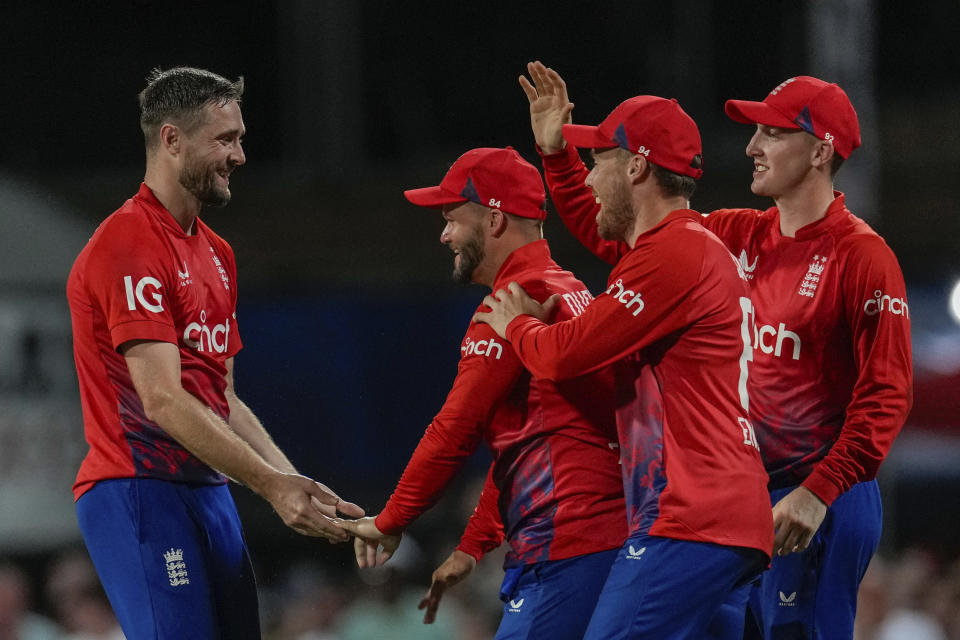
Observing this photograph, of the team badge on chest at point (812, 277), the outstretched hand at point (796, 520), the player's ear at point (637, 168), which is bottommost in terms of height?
the outstretched hand at point (796, 520)

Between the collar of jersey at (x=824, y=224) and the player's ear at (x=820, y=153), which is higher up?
the player's ear at (x=820, y=153)

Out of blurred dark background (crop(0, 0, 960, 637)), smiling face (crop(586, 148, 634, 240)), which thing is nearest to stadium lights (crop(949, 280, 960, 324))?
blurred dark background (crop(0, 0, 960, 637))

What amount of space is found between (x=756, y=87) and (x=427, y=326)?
551 centimetres

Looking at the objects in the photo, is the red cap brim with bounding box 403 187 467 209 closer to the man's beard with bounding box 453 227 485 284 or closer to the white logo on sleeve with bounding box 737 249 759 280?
the man's beard with bounding box 453 227 485 284

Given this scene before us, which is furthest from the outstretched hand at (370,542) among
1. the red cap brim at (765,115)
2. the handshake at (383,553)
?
the red cap brim at (765,115)

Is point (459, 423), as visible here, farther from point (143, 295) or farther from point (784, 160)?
point (784, 160)

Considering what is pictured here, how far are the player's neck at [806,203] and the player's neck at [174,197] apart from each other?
2.07 metres

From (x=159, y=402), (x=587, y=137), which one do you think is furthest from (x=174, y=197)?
(x=587, y=137)

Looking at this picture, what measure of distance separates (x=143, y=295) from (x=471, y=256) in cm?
119

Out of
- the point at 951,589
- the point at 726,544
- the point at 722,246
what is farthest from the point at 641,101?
the point at 951,589

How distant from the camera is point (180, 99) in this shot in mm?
4551

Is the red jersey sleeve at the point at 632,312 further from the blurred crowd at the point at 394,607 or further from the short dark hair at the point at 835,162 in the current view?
the blurred crowd at the point at 394,607

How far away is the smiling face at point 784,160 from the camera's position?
4816 millimetres

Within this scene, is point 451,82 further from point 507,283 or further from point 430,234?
point 507,283
